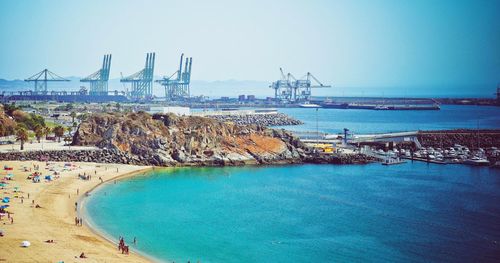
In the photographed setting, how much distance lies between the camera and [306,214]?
25375 mm

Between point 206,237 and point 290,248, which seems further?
point 206,237

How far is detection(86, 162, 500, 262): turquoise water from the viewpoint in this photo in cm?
2023

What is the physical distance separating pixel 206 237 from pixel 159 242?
5.46ft

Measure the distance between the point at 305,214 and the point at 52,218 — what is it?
32.7 feet

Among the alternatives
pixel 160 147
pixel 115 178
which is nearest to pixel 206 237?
pixel 115 178

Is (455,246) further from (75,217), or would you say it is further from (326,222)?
(75,217)

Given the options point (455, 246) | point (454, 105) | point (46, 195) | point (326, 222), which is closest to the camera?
point (455, 246)

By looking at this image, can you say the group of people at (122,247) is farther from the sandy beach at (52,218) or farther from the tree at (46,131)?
the tree at (46,131)

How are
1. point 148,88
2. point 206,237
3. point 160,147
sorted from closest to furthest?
1. point 206,237
2. point 160,147
3. point 148,88

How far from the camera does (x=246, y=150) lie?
39625 millimetres

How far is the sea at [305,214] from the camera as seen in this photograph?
66.3 ft

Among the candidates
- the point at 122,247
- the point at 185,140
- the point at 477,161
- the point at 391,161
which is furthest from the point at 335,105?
the point at 122,247

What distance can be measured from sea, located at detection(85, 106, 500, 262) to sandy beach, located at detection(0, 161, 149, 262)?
1.00 metres

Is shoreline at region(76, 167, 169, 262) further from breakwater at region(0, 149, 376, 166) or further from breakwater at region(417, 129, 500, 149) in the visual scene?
breakwater at region(417, 129, 500, 149)
